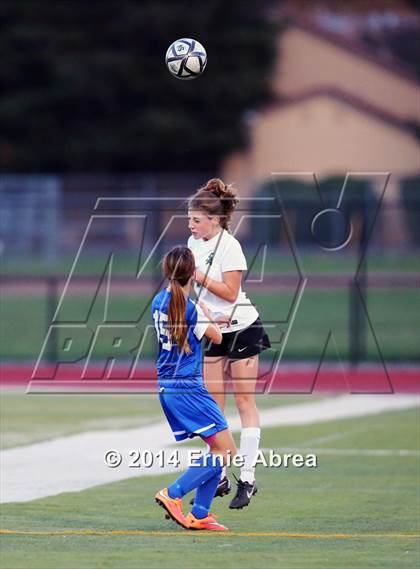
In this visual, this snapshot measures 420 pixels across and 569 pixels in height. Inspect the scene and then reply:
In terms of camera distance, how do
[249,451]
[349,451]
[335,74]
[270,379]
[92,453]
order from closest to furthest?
1. [249,451]
2. [92,453]
3. [349,451]
4. [270,379]
5. [335,74]

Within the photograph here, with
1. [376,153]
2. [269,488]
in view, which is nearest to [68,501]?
[269,488]

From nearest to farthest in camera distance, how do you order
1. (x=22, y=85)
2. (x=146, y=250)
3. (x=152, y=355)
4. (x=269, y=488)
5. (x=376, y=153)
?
(x=269, y=488) < (x=152, y=355) < (x=146, y=250) < (x=376, y=153) < (x=22, y=85)

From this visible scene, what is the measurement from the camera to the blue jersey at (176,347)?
7.65 metres

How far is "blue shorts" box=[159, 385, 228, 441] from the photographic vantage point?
7727 millimetres

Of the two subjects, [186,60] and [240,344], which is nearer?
[240,344]

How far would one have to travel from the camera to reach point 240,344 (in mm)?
8477

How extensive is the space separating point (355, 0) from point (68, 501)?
50.5 metres

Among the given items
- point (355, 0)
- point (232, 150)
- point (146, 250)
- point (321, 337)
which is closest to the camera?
point (321, 337)

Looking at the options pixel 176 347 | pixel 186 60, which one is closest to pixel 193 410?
pixel 176 347

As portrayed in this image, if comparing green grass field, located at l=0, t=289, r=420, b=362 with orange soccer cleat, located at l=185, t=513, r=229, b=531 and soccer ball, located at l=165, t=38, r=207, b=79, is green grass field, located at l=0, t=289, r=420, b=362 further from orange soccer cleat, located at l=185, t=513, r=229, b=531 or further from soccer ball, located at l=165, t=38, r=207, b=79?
orange soccer cleat, located at l=185, t=513, r=229, b=531

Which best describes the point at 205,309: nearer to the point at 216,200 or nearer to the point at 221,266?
the point at 221,266

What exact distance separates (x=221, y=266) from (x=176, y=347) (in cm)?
88

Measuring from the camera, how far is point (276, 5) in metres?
50.4

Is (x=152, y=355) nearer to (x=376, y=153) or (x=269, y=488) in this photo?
(x=269, y=488)
